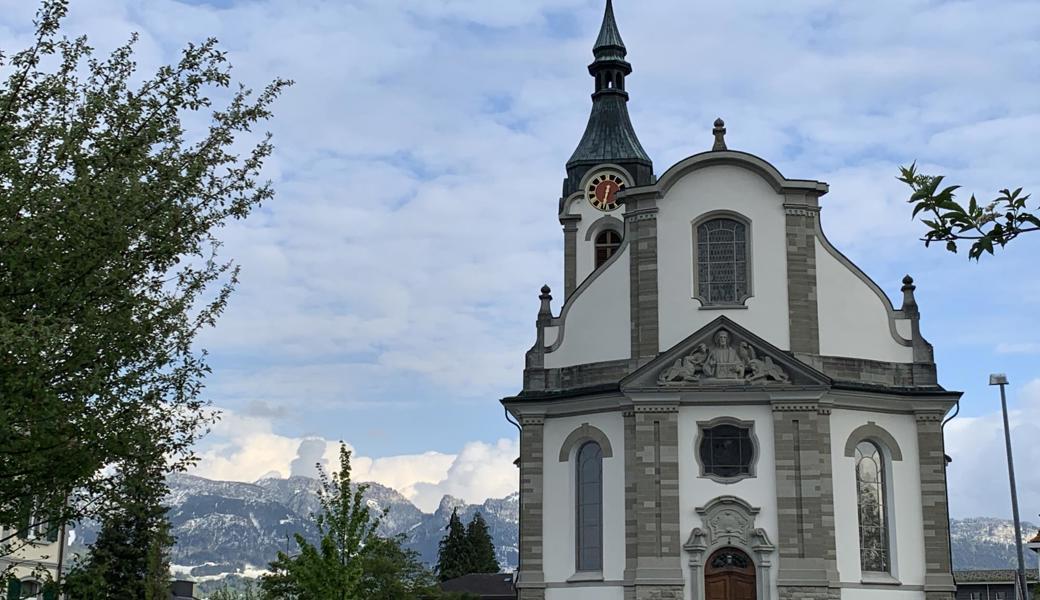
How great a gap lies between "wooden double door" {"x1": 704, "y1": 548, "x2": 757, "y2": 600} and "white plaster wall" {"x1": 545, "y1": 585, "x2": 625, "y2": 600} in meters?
2.56

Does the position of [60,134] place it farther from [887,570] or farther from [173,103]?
[887,570]

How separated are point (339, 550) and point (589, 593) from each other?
914cm

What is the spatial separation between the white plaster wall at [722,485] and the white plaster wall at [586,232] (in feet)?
47.1

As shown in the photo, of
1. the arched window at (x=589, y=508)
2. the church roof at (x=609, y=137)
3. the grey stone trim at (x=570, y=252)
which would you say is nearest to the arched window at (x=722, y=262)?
the arched window at (x=589, y=508)

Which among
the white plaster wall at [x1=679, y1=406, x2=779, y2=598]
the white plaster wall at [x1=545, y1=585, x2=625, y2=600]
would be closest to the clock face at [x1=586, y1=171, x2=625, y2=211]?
the white plaster wall at [x1=679, y1=406, x2=779, y2=598]

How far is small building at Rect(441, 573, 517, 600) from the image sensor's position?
69750 millimetres

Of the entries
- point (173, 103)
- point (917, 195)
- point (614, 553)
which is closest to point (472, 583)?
point (614, 553)

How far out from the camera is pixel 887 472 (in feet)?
127

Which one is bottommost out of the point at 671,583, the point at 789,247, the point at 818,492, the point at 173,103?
the point at 671,583

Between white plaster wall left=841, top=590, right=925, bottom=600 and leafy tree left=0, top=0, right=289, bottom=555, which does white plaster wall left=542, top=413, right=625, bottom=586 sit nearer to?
white plaster wall left=841, top=590, right=925, bottom=600

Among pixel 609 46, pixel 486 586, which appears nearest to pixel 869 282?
pixel 609 46

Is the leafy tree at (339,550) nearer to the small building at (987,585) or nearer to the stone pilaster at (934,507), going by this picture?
the stone pilaster at (934,507)

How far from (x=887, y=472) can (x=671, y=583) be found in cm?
758

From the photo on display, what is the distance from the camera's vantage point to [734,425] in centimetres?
3794
